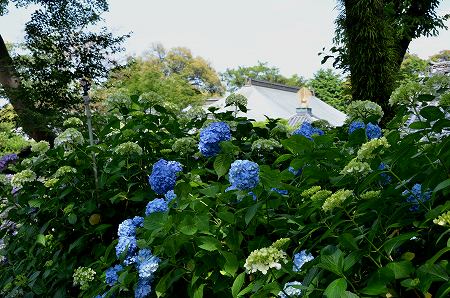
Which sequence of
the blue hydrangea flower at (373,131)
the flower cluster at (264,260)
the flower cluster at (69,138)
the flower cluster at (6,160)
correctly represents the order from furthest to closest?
the flower cluster at (6,160), the flower cluster at (69,138), the blue hydrangea flower at (373,131), the flower cluster at (264,260)

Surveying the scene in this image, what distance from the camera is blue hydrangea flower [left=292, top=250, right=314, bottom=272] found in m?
0.98

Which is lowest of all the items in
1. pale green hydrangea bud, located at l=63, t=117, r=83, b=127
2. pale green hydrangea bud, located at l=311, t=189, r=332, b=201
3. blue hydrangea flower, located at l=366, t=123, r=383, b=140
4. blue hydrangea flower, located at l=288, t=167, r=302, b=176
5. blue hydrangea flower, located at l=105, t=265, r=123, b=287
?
blue hydrangea flower, located at l=105, t=265, r=123, b=287

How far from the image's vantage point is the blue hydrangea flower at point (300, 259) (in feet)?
3.21

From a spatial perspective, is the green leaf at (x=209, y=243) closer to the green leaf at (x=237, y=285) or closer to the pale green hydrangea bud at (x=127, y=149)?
the green leaf at (x=237, y=285)

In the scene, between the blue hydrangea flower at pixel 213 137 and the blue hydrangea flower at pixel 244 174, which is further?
the blue hydrangea flower at pixel 213 137

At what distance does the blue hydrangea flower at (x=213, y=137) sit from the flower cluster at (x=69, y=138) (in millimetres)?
644

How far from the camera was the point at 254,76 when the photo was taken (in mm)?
35094

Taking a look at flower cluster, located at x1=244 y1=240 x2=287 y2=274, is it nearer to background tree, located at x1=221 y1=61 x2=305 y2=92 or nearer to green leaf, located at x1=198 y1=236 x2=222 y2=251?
green leaf, located at x1=198 y1=236 x2=222 y2=251

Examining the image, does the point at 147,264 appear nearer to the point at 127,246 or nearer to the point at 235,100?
the point at 127,246

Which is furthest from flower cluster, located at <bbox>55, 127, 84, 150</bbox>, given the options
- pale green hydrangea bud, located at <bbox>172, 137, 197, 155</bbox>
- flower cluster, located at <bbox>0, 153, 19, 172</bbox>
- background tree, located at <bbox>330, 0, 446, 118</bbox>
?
background tree, located at <bbox>330, 0, 446, 118</bbox>

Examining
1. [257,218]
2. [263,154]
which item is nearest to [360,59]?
[263,154]

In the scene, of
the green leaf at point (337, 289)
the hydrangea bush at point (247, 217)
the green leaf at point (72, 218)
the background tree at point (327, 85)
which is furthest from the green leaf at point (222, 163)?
the background tree at point (327, 85)

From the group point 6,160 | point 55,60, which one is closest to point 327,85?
point 55,60

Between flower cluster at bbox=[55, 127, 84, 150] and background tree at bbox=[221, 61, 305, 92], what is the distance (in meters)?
32.8
